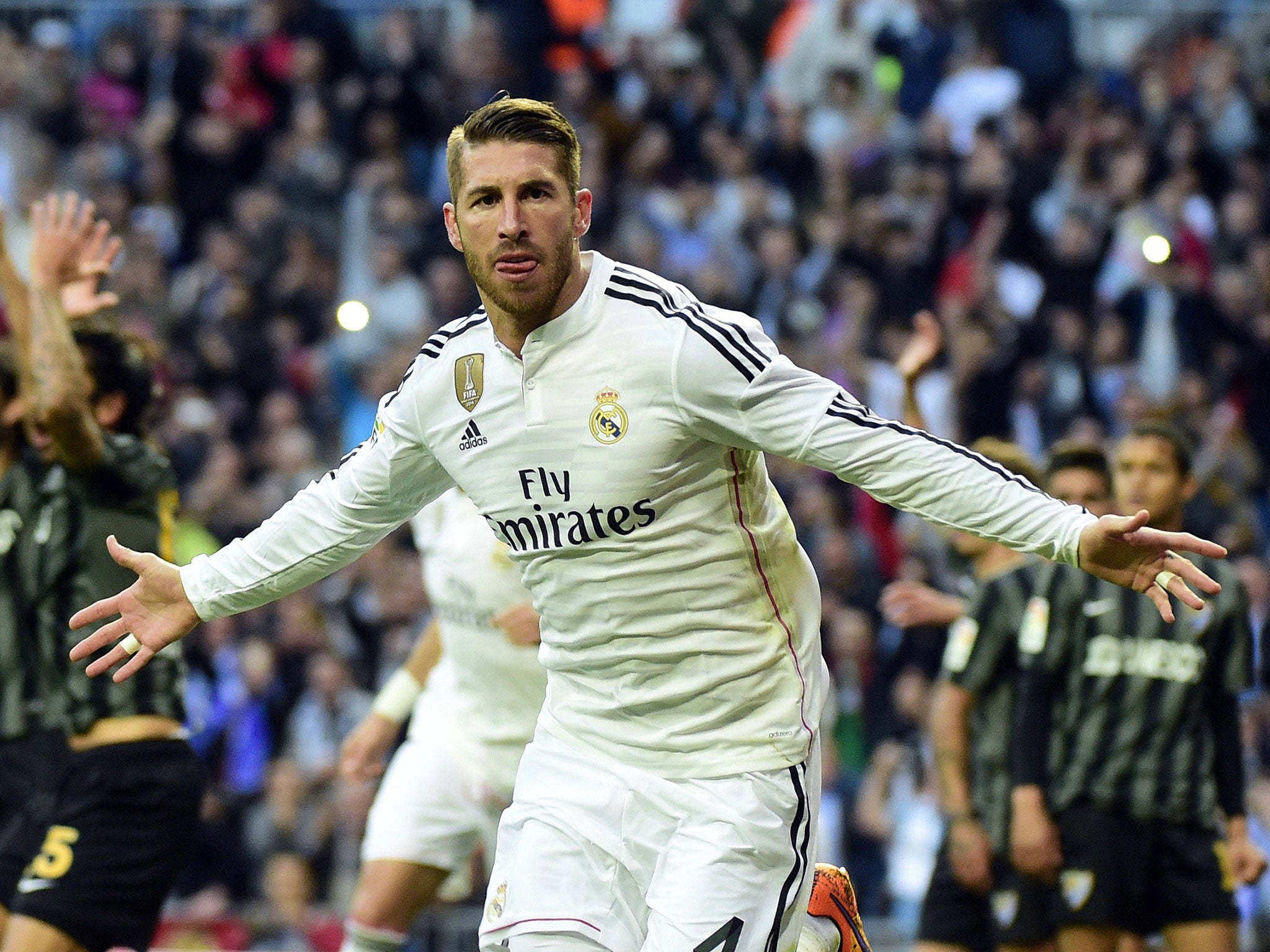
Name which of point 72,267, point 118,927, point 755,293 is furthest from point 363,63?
point 118,927

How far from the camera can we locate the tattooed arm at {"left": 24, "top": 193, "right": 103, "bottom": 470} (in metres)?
5.69

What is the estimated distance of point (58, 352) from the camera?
224 inches

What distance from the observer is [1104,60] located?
51.7 feet

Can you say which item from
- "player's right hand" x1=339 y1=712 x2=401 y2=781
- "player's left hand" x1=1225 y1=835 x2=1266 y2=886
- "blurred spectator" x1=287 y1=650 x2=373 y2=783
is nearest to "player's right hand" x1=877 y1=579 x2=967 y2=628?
"player's left hand" x1=1225 y1=835 x2=1266 y2=886

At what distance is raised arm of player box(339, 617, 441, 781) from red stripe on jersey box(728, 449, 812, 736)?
3.01 m

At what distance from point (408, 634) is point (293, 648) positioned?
0.73 meters

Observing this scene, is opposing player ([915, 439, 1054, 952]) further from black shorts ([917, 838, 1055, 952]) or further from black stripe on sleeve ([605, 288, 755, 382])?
black stripe on sleeve ([605, 288, 755, 382])

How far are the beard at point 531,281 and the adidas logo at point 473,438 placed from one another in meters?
0.29

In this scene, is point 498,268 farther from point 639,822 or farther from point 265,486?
point 265,486

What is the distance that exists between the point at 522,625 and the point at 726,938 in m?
2.25

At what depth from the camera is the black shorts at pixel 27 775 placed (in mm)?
6027

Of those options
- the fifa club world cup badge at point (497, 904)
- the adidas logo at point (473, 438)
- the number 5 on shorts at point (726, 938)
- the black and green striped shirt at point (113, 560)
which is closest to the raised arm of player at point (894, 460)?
the adidas logo at point (473, 438)

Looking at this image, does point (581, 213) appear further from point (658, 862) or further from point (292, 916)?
point (292, 916)

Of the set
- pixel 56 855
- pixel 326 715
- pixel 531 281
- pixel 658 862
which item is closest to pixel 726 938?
pixel 658 862
